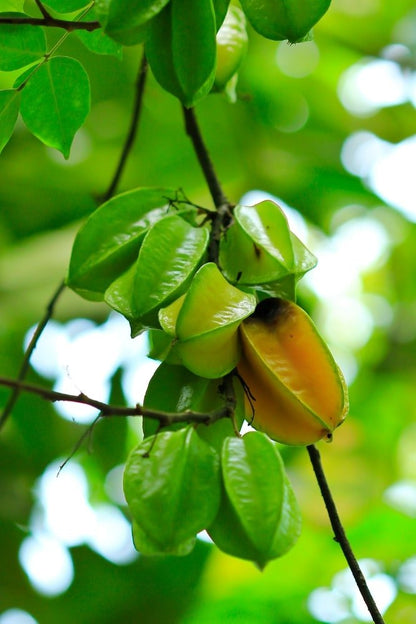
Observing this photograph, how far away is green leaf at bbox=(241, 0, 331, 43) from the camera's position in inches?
40.8

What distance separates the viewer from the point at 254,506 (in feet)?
3.09

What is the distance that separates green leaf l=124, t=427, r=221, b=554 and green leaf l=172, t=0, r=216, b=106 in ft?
1.46

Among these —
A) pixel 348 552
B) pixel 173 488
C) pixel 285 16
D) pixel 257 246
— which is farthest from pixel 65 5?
pixel 348 552

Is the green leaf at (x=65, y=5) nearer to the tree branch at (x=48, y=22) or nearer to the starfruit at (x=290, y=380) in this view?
the tree branch at (x=48, y=22)

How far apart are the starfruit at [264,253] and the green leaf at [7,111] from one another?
0.35 meters

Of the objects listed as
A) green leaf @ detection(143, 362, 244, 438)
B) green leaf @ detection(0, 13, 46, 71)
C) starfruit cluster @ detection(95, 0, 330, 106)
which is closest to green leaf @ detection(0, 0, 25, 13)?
green leaf @ detection(0, 13, 46, 71)

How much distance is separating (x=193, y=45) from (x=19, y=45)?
0.27 metres

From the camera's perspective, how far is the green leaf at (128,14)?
3.16 ft

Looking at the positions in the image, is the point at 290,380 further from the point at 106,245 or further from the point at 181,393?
the point at 106,245

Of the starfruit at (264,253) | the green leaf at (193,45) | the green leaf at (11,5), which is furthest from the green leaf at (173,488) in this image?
the green leaf at (11,5)

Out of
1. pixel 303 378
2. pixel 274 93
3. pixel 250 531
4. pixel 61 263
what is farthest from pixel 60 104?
pixel 274 93

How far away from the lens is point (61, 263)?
8.03 ft

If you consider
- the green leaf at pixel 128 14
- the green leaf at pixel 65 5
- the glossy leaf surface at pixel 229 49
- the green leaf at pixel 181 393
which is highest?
the green leaf at pixel 128 14

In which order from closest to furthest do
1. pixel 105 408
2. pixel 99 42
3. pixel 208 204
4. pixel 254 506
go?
1. pixel 105 408
2. pixel 254 506
3. pixel 99 42
4. pixel 208 204
